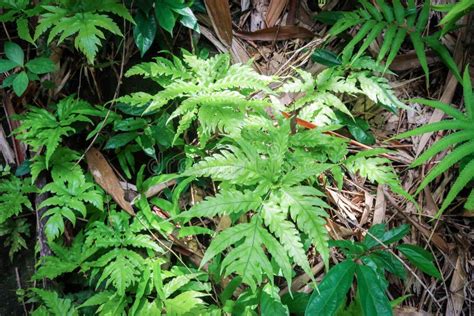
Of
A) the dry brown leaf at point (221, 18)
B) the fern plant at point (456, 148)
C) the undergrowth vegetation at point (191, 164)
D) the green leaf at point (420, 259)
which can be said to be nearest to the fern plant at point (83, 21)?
the undergrowth vegetation at point (191, 164)

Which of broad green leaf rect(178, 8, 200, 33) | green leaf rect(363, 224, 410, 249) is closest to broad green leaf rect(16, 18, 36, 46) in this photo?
broad green leaf rect(178, 8, 200, 33)

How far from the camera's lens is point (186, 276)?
6.51ft

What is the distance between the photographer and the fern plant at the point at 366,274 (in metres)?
1.59

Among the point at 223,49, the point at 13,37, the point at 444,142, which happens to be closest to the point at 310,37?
the point at 223,49

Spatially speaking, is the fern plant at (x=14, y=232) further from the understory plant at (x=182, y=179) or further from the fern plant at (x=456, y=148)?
the fern plant at (x=456, y=148)

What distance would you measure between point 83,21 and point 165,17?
15.8 inches

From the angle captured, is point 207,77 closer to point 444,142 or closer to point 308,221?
point 308,221

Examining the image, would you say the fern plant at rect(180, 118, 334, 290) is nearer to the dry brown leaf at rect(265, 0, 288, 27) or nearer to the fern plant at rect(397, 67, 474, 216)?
the fern plant at rect(397, 67, 474, 216)

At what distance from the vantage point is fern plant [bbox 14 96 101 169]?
2.02 metres

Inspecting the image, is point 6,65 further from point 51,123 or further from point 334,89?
point 334,89

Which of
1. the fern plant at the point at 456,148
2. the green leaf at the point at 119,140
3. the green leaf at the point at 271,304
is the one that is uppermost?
the fern plant at the point at 456,148

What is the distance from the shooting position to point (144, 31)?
7.16ft

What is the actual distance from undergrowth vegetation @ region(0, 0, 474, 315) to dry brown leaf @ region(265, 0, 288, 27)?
0.25 metres

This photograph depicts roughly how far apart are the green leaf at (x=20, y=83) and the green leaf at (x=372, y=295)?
1717 mm
